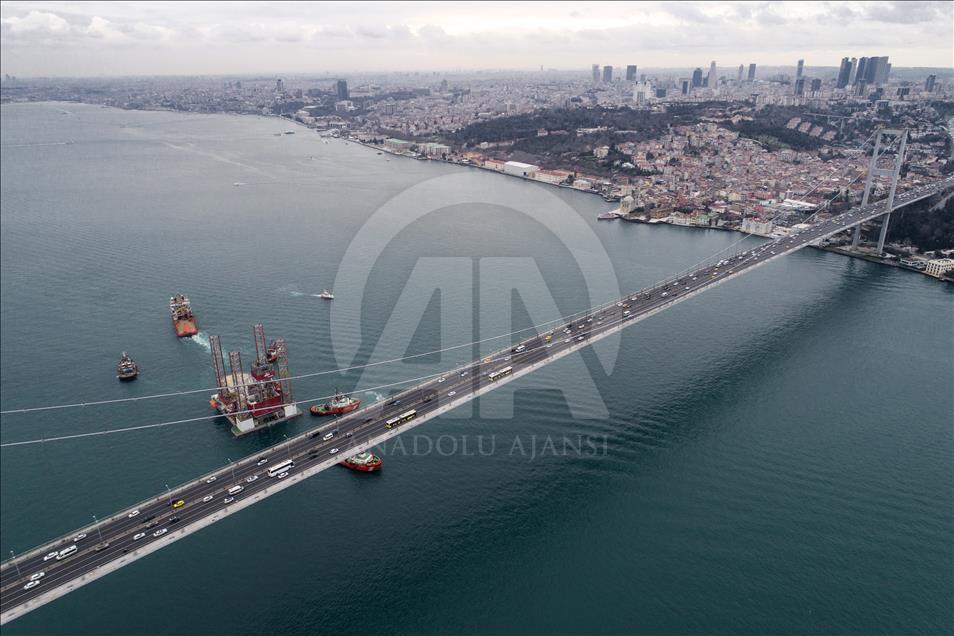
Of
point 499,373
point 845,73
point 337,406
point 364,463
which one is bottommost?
point 364,463

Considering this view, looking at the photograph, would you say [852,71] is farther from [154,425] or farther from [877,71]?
[154,425]

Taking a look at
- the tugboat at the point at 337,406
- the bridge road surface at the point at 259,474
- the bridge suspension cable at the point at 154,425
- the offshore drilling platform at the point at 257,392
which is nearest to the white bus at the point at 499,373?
the bridge road surface at the point at 259,474

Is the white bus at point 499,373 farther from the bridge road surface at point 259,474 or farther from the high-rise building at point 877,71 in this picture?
the high-rise building at point 877,71

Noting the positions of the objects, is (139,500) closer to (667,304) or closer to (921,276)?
(667,304)

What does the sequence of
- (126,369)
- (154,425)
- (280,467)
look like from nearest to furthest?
(280,467) → (154,425) → (126,369)

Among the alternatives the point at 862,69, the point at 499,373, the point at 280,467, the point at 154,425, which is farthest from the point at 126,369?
the point at 862,69

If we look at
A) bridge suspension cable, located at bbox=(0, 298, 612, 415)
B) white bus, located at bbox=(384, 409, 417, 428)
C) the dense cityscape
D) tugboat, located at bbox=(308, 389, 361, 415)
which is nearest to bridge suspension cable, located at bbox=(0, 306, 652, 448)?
tugboat, located at bbox=(308, 389, 361, 415)

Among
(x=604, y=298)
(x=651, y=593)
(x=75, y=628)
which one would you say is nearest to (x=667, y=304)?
(x=604, y=298)
